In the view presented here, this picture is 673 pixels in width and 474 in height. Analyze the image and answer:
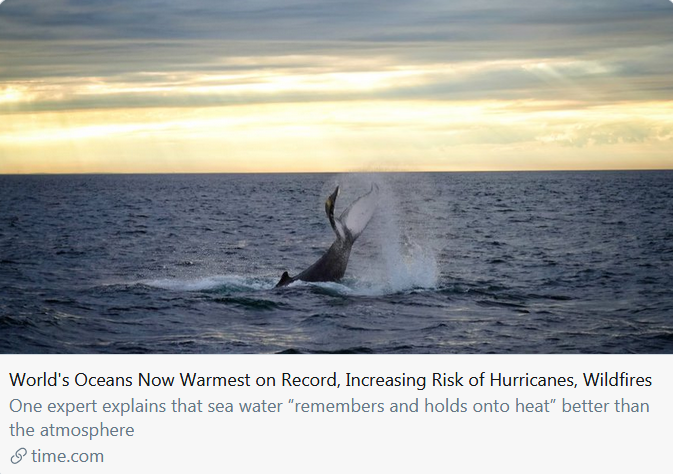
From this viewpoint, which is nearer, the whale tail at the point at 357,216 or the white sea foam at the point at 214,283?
the whale tail at the point at 357,216

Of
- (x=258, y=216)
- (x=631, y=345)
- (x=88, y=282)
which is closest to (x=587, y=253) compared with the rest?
(x=631, y=345)

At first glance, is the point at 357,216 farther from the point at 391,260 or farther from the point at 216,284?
the point at 391,260

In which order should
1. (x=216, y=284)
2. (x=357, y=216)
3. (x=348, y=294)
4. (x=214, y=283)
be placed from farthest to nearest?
(x=214, y=283)
(x=216, y=284)
(x=348, y=294)
(x=357, y=216)

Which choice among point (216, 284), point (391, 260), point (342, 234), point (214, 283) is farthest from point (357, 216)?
point (391, 260)

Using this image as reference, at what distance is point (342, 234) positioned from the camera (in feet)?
55.1

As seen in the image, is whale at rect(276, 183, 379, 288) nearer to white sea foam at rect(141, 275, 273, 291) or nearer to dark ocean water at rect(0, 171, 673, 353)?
dark ocean water at rect(0, 171, 673, 353)

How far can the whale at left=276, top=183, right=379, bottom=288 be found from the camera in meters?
16.6

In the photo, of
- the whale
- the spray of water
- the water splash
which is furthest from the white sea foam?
the spray of water

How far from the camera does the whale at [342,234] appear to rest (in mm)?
16562

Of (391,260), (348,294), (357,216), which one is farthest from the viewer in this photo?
(391,260)

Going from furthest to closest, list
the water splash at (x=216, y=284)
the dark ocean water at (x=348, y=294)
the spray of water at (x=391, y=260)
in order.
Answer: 1. the spray of water at (x=391, y=260)
2. the water splash at (x=216, y=284)
3. the dark ocean water at (x=348, y=294)

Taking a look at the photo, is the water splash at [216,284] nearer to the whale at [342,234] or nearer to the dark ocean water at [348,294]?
the dark ocean water at [348,294]

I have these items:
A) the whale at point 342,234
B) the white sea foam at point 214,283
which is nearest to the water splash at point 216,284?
the white sea foam at point 214,283
